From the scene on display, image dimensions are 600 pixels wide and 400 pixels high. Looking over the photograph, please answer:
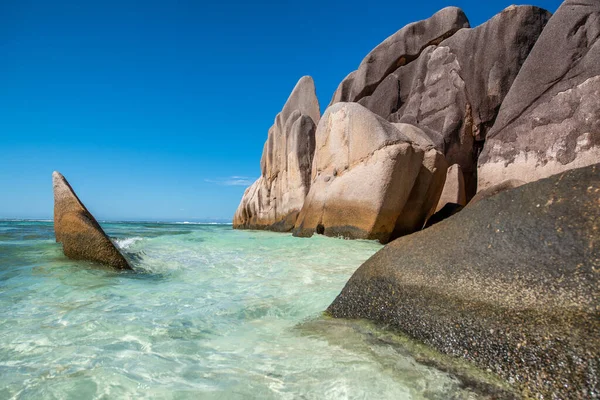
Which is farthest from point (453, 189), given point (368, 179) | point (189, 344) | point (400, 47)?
point (189, 344)

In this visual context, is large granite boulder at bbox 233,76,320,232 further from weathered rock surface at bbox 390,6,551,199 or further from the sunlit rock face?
weathered rock surface at bbox 390,6,551,199

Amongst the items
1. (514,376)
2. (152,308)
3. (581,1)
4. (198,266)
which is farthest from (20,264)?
(581,1)

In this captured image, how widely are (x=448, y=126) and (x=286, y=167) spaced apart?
625cm

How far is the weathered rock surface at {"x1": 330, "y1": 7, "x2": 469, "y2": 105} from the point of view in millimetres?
13305

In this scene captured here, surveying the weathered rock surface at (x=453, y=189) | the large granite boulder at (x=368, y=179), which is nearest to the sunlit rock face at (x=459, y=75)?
the weathered rock surface at (x=453, y=189)

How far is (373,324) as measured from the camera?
220cm

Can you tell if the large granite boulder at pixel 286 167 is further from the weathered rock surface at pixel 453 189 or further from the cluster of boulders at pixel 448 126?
the weathered rock surface at pixel 453 189

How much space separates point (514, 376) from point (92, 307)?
8.82 feet

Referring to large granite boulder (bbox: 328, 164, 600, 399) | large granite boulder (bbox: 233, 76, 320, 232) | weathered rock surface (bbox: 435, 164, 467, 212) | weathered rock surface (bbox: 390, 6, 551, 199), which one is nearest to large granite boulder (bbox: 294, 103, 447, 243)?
weathered rock surface (bbox: 435, 164, 467, 212)

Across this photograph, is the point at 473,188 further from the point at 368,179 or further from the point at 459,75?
the point at 368,179

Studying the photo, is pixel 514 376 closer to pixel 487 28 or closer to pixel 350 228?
pixel 350 228

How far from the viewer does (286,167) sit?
581 inches

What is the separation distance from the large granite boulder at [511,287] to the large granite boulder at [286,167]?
34.1ft

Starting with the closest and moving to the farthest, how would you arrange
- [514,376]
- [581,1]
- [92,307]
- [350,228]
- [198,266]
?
[514,376], [92,307], [198,266], [350,228], [581,1]
